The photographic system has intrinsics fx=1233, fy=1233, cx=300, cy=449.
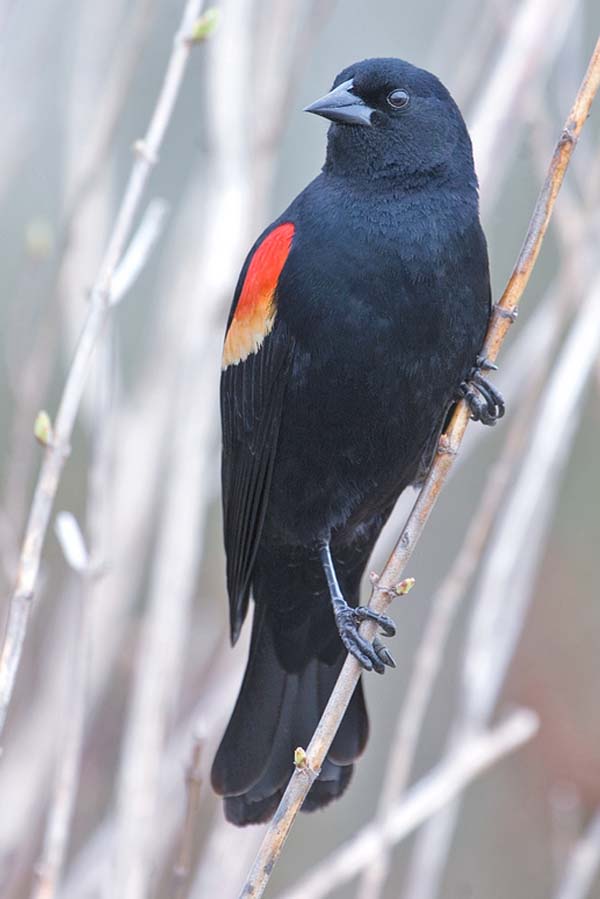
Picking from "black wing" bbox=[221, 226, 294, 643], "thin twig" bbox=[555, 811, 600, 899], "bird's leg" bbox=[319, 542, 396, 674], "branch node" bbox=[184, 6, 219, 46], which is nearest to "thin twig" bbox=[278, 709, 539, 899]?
"thin twig" bbox=[555, 811, 600, 899]

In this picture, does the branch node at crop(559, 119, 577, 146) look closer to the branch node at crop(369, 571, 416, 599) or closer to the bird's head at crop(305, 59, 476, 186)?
the bird's head at crop(305, 59, 476, 186)

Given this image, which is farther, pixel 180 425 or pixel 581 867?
pixel 180 425

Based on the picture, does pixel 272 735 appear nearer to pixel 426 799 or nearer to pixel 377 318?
pixel 426 799

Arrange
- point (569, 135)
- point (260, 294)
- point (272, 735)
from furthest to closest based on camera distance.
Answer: point (272, 735), point (260, 294), point (569, 135)

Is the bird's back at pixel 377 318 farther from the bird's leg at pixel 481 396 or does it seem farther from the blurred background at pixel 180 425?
the blurred background at pixel 180 425

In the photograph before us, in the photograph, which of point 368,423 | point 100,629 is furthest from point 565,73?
point 100,629

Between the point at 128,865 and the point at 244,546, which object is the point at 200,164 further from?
the point at 128,865

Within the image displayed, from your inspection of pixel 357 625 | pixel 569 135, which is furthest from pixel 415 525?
pixel 569 135
